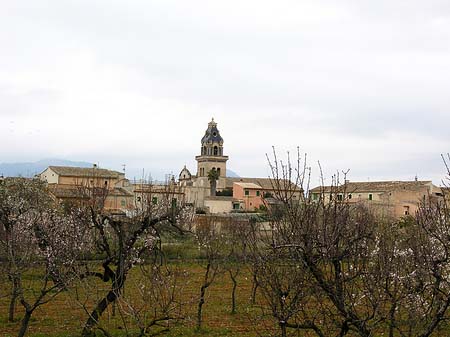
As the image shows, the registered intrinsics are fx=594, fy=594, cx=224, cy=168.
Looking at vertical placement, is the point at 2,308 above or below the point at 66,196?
below

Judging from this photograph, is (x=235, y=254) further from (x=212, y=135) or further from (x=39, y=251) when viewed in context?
(x=212, y=135)

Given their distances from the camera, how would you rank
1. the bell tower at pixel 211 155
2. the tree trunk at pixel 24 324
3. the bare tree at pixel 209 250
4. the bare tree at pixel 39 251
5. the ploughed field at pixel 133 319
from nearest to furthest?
1. the tree trunk at pixel 24 324
2. the bare tree at pixel 39 251
3. the ploughed field at pixel 133 319
4. the bare tree at pixel 209 250
5. the bell tower at pixel 211 155

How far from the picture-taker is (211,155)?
10156 centimetres

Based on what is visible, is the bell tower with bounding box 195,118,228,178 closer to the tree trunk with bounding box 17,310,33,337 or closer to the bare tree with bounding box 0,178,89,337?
the bare tree with bounding box 0,178,89,337

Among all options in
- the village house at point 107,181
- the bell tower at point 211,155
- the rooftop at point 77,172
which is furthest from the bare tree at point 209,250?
the bell tower at point 211,155

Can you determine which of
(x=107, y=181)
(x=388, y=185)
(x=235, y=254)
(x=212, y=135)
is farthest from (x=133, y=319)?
(x=212, y=135)

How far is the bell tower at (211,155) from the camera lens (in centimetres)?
9956

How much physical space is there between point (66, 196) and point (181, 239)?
18.1 meters

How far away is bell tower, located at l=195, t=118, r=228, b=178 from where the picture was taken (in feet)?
327

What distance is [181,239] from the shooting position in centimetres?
4022

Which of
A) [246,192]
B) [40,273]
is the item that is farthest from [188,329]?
[246,192]

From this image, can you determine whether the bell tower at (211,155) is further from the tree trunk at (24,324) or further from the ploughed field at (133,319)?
the tree trunk at (24,324)

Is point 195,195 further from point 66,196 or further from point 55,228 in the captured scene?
point 55,228

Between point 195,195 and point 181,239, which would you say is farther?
point 195,195
